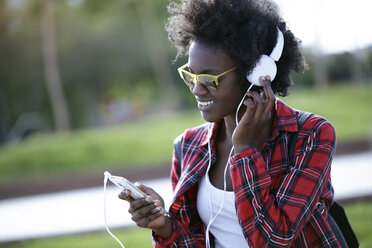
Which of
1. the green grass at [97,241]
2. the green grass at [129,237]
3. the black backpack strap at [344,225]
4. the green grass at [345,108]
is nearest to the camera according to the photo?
the black backpack strap at [344,225]

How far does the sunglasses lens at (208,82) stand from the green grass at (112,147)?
8.07 meters

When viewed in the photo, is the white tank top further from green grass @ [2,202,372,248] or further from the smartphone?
green grass @ [2,202,372,248]

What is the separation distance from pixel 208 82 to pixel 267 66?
30 cm

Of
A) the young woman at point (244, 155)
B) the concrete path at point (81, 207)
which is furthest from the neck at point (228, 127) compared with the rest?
A: the concrete path at point (81, 207)

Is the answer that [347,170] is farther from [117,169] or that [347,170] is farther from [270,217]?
[270,217]

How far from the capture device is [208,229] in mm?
2301

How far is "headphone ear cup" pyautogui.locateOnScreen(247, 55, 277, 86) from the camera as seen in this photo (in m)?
2.14

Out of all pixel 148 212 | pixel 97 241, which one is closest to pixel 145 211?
pixel 148 212

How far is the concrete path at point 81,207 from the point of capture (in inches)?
252

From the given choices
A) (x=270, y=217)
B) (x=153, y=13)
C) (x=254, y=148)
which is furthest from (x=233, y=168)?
(x=153, y=13)

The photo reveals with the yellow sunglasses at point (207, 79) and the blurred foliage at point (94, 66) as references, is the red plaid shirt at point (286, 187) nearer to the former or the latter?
the yellow sunglasses at point (207, 79)

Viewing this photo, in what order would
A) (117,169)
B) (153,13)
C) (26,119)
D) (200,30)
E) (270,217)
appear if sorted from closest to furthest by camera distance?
(270,217) → (200,30) → (117,169) → (153,13) → (26,119)

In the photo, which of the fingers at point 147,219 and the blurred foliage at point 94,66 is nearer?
the fingers at point 147,219

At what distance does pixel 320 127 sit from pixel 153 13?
68.5 feet
